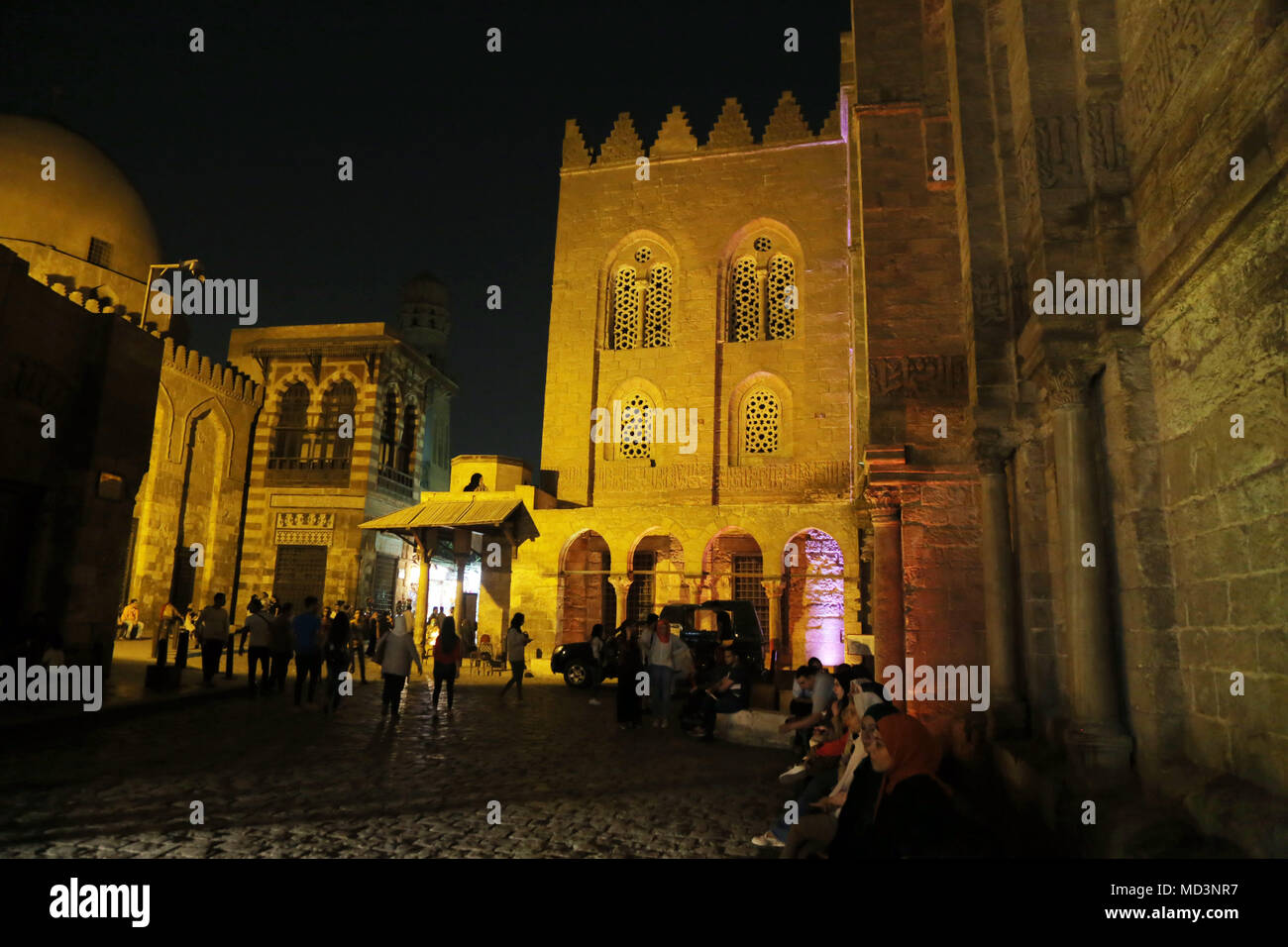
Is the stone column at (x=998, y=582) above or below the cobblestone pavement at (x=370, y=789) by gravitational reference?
above

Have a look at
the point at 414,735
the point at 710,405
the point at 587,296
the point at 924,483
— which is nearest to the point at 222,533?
the point at 587,296

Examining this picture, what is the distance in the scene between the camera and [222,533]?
81.0 ft

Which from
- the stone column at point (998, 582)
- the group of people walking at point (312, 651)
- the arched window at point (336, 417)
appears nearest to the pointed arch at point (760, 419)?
the group of people walking at point (312, 651)

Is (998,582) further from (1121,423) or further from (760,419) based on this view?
(760,419)

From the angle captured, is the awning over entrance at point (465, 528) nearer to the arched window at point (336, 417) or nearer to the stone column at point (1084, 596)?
the arched window at point (336, 417)

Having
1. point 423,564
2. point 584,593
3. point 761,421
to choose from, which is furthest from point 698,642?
point 761,421

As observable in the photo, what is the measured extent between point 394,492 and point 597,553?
7.94m

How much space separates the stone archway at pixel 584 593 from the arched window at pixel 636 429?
2642 mm

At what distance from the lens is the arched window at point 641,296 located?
2406cm

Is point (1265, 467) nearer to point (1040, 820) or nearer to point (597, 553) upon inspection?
point (1040, 820)

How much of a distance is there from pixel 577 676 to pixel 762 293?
12860 mm

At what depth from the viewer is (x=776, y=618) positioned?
21141 mm

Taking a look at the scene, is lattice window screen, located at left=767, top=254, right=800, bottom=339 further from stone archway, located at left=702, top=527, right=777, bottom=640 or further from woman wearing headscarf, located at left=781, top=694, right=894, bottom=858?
woman wearing headscarf, located at left=781, top=694, right=894, bottom=858

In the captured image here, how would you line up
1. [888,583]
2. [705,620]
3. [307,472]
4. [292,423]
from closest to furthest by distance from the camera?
[888,583], [705,620], [307,472], [292,423]
